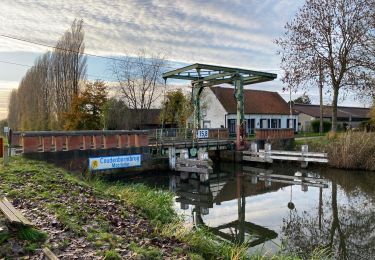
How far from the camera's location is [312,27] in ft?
78.3

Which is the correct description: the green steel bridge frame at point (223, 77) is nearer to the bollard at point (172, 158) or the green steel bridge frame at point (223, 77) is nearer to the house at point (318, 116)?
the bollard at point (172, 158)

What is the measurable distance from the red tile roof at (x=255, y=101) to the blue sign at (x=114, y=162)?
19817 mm

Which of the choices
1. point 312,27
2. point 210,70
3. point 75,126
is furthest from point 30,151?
point 312,27

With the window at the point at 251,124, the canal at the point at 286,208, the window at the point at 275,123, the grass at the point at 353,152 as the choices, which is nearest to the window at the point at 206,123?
the window at the point at 251,124

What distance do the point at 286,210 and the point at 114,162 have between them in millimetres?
8156

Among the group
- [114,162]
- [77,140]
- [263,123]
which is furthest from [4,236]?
[263,123]

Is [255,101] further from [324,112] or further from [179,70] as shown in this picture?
[179,70]

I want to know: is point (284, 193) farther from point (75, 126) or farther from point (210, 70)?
point (75, 126)

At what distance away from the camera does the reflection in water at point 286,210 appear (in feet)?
25.6

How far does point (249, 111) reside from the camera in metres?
36.8

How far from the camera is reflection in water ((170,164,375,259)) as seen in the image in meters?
7.81

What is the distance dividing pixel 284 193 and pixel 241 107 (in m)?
9.70

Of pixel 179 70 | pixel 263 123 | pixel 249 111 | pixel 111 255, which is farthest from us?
pixel 263 123

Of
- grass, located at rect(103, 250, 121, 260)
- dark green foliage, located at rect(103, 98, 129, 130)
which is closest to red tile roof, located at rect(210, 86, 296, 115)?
dark green foliage, located at rect(103, 98, 129, 130)
